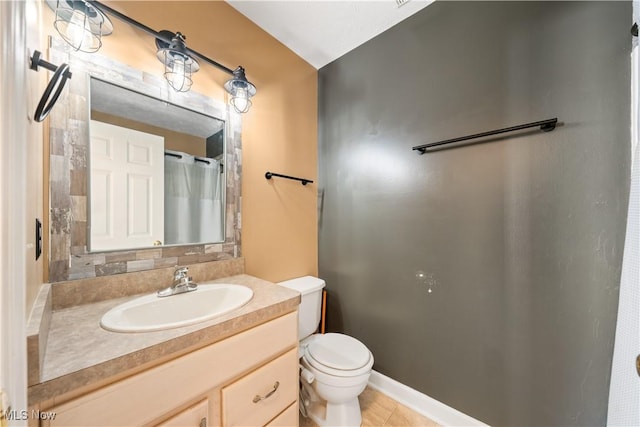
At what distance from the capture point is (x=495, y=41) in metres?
1.20

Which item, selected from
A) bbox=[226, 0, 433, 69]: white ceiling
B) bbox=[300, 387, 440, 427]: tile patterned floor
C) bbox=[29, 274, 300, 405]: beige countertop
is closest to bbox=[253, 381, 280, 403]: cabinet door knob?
bbox=[29, 274, 300, 405]: beige countertop

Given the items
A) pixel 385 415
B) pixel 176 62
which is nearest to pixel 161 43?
pixel 176 62

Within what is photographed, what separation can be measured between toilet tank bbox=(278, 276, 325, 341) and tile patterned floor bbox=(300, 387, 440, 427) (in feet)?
1.61

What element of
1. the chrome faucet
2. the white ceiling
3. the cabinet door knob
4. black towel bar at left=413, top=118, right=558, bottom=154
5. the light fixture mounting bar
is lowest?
the cabinet door knob

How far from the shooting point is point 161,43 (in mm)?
1100

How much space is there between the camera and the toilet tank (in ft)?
5.11

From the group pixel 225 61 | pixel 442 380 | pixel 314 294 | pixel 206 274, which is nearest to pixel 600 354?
pixel 442 380

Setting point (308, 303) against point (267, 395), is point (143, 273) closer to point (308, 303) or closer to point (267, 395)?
point (267, 395)

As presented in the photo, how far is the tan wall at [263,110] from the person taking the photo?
112 cm

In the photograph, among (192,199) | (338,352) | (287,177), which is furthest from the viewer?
(287,177)

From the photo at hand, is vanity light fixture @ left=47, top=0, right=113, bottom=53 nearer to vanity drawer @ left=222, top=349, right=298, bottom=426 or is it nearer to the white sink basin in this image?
the white sink basin

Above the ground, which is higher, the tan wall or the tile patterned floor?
the tan wall

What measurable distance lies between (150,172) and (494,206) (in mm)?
1723

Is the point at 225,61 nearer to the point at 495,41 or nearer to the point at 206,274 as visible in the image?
the point at 206,274
